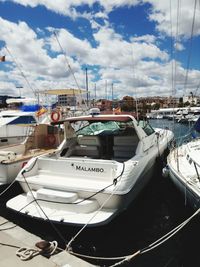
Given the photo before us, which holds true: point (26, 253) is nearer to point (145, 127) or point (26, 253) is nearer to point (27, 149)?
point (145, 127)

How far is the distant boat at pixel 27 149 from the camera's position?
627 centimetres

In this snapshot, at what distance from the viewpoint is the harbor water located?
428 cm

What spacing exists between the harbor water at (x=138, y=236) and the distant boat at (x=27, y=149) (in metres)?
0.87

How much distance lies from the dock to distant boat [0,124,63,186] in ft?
7.27

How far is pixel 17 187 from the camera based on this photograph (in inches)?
284

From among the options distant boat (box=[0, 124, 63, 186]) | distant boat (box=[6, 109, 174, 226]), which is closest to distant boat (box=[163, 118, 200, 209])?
distant boat (box=[6, 109, 174, 226])

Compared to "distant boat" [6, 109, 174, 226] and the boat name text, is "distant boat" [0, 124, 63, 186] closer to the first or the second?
"distant boat" [6, 109, 174, 226]

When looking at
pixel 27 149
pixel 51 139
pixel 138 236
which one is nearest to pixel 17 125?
pixel 51 139

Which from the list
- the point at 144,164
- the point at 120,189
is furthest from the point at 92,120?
the point at 120,189

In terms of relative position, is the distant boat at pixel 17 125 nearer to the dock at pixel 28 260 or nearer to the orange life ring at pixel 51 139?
the orange life ring at pixel 51 139

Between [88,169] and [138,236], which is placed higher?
[88,169]

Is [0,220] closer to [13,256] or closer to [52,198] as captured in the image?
[52,198]

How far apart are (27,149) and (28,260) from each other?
17.5 ft

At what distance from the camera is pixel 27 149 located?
27.5 ft
